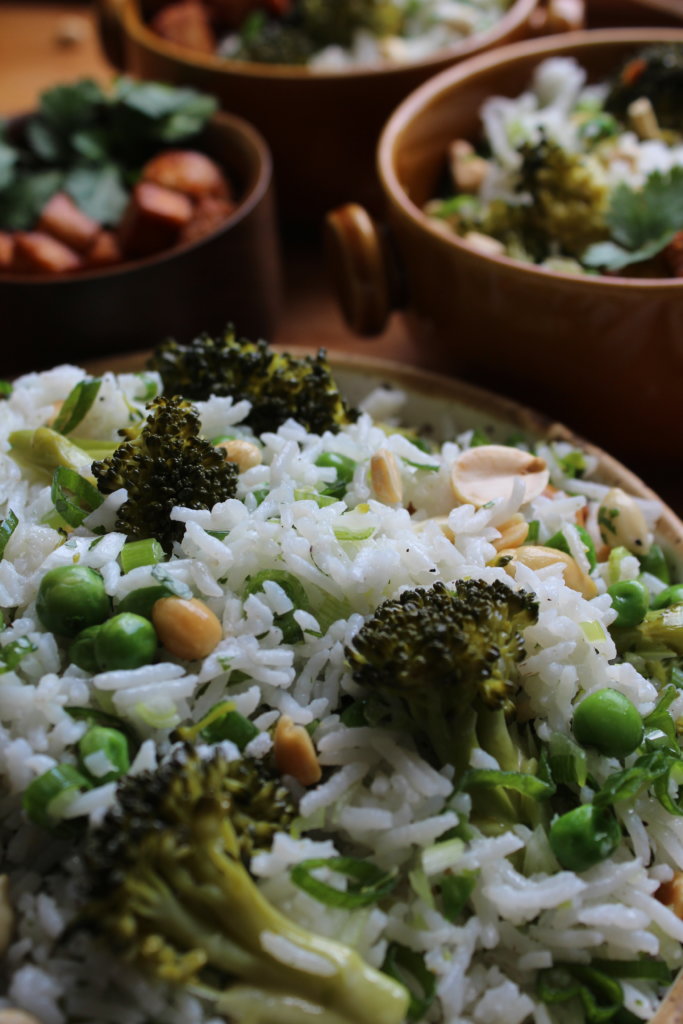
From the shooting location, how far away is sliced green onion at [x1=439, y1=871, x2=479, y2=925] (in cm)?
126

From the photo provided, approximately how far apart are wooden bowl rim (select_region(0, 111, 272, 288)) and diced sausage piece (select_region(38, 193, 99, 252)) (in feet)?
0.29

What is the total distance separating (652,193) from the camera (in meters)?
2.17

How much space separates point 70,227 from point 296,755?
5.29 feet

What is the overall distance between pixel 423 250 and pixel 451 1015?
1.45 m

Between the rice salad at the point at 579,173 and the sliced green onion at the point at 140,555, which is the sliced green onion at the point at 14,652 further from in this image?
the rice salad at the point at 579,173

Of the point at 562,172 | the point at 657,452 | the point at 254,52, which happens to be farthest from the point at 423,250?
the point at 254,52

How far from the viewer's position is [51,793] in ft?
4.04

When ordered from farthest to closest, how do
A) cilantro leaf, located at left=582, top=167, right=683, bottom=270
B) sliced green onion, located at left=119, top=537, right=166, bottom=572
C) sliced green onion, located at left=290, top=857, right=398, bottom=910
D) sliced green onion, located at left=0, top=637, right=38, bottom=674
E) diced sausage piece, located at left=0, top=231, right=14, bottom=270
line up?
diced sausage piece, located at left=0, top=231, right=14, bottom=270 → cilantro leaf, located at left=582, top=167, right=683, bottom=270 → sliced green onion, located at left=119, top=537, right=166, bottom=572 → sliced green onion, located at left=0, top=637, right=38, bottom=674 → sliced green onion, located at left=290, top=857, right=398, bottom=910

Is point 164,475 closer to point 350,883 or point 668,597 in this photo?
point 350,883

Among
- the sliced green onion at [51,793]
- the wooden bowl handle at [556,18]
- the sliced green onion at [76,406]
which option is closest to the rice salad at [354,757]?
the sliced green onion at [51,793]

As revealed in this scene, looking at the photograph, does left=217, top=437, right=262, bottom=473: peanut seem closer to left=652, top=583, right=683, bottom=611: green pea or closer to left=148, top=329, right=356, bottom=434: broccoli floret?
left=148, top=329, right=356, bottom=434: broccoli floret

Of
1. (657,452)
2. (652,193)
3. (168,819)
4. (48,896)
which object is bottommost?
(657,452)

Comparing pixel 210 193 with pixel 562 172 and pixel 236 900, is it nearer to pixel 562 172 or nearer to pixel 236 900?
pixel 562 172

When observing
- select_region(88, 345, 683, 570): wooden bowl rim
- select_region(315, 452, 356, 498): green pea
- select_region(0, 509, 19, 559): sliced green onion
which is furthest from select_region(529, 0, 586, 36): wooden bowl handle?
select_region(0, 509, 19, 559): sliced green onion
